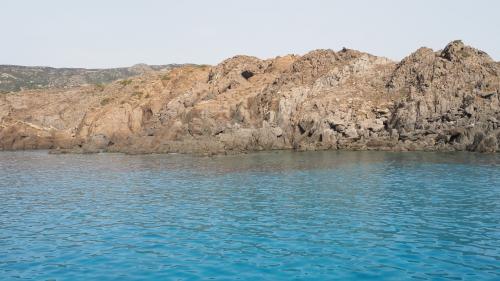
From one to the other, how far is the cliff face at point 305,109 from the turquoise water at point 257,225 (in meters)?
32.0

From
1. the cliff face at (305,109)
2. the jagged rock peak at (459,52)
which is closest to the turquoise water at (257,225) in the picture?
the cliff face at (305,109)

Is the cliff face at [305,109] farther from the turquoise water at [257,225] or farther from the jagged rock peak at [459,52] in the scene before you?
the turquoise water at [257,225]

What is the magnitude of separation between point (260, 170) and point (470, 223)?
31944 millimetres

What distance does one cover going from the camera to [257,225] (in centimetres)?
2878

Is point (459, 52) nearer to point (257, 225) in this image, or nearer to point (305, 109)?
point (305, 109)

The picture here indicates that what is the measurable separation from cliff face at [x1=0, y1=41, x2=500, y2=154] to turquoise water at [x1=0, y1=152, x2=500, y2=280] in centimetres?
3197

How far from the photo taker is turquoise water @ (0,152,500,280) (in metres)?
20.6

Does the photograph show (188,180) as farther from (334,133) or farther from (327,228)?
(334,133)

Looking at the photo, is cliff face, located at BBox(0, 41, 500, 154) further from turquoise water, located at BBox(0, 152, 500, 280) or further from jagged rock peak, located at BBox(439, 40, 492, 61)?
turquoise water, located at BBox(0, 152, 500, 280)

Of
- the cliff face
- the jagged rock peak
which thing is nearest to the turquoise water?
the cliff face

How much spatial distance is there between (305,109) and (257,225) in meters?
73.4

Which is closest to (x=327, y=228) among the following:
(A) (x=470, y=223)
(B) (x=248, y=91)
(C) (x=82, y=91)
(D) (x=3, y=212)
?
(A) (x=470, y=223)

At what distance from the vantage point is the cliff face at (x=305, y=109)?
8600 centimetres

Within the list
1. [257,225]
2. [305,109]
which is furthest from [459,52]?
[257,225]
